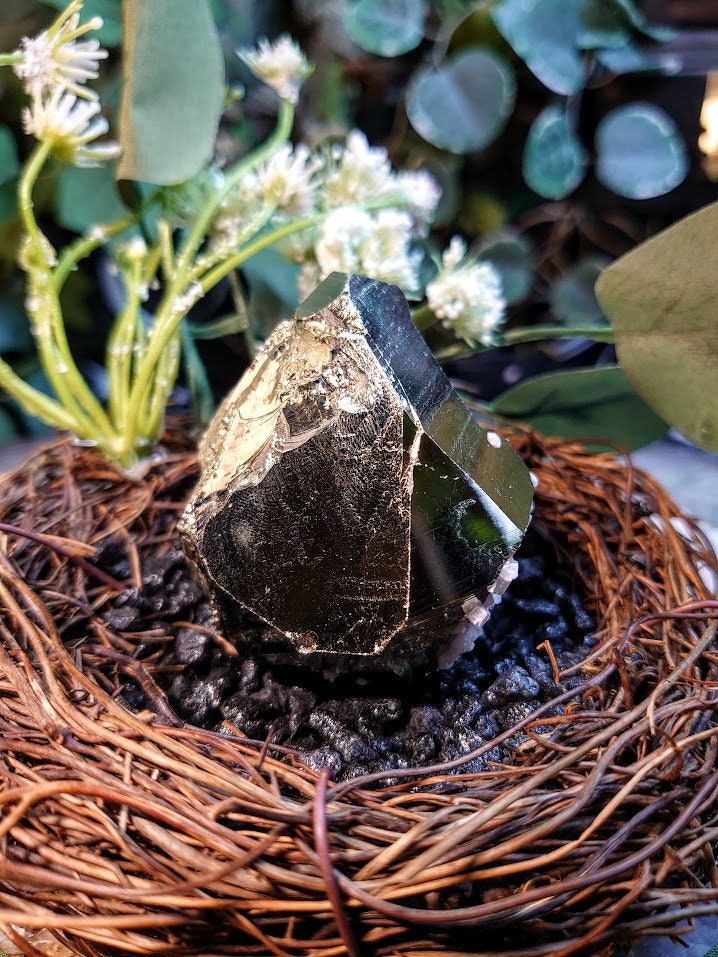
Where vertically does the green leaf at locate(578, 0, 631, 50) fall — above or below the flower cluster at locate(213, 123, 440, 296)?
below

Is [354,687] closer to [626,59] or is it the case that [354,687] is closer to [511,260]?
[511,260]

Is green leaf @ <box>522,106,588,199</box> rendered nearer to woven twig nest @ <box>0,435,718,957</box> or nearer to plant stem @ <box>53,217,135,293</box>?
plant stem @ <box>53,217,135,293</box>

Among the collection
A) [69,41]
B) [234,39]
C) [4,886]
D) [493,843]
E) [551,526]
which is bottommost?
[551,526]

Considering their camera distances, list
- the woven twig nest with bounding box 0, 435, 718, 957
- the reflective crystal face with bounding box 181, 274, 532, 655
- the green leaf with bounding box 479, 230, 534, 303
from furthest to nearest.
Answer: the green leaf with bounding box 479, 230, 534, 303, the reflective crystal face with bounding box 181, 274, 532, 655, the woven twig nest with bounding box 0, 435, 718, 957

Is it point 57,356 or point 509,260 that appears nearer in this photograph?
point 57,356

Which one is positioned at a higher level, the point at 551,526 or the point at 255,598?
the point at 255,598

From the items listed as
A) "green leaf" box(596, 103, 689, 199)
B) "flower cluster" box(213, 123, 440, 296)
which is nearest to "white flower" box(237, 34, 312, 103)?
"flower cluster" box(213, 123, 440, 296)

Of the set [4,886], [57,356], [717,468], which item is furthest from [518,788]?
[717,468]

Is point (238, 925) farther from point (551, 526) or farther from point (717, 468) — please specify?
point (717, 468)
